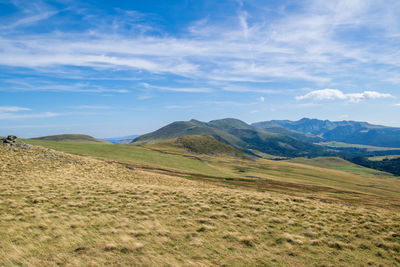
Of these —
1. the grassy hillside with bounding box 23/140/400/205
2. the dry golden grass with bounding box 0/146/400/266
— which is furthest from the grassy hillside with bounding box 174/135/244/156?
the dry golden grass with bounding box 0/146/400/266

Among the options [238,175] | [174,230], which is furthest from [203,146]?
[174,230]

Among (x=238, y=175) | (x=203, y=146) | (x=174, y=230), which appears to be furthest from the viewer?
(x=203, y=146)

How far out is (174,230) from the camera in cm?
1548

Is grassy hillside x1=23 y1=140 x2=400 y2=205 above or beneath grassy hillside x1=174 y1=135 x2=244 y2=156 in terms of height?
beneath

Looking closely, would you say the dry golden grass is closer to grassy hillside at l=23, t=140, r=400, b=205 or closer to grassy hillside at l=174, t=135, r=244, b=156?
grassy hillside at l=23, t=140, r=400, b=205

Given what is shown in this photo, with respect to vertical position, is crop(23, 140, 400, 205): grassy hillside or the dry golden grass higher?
the dry golden grass

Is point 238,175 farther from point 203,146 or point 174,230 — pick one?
point 203,146

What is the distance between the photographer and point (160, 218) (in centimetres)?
1780

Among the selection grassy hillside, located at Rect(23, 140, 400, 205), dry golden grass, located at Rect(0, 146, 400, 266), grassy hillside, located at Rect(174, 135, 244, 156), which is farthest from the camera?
grassy hillside, located at Rect(174, 135, 244, 156)

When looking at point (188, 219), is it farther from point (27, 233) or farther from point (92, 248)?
point (27, 233)

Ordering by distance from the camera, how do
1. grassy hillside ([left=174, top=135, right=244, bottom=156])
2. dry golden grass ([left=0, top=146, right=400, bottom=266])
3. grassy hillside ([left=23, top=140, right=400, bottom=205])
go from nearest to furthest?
dry golden grass ([left=0, top=146, right=400, bottom=266])
grassy hillside ([left=23, top=140, right=400, bottom=205])
grassy hillside ([left=174, top=135, right=244, bottom=156])

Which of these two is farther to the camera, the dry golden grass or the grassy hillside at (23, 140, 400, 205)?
the grassy hillside at (23, 140, 400, 205)

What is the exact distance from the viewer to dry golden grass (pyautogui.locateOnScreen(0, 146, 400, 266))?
11922mm

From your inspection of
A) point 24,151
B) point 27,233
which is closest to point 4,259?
point 27,233
